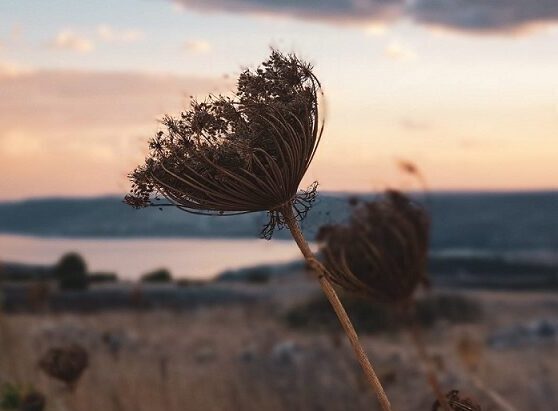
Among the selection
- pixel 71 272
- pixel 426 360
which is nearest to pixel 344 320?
pixel 426 360

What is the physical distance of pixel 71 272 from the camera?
40312 mm

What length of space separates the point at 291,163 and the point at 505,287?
4797cm

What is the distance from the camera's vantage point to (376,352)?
21391mm

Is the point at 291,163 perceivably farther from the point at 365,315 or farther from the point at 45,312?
the point at 45,312

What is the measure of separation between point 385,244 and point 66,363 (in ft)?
11.1

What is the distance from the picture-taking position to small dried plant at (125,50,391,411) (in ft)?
11.2

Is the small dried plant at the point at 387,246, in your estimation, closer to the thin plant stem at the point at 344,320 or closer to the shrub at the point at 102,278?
the thin plant stem at the point at 344,320

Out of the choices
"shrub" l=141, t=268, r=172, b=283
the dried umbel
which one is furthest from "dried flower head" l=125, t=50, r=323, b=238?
"shrub" l=141, t=268, r=172, b=283

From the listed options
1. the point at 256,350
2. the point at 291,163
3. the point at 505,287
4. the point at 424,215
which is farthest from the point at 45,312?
the point at 291,163

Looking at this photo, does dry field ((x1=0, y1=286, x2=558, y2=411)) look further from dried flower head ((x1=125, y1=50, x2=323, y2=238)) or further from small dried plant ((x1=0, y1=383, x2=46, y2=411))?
dried flower head ((x1=125, y1=50, x2=323, y2=238))

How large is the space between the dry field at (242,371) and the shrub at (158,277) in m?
17.4

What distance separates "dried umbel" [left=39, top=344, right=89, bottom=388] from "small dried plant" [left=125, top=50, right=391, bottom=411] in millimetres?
5464

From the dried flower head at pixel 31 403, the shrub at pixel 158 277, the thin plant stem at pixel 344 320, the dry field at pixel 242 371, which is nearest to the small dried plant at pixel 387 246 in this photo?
the dry field at pixel 242 371

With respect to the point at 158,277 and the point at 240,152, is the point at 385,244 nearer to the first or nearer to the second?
the point at 240,152
